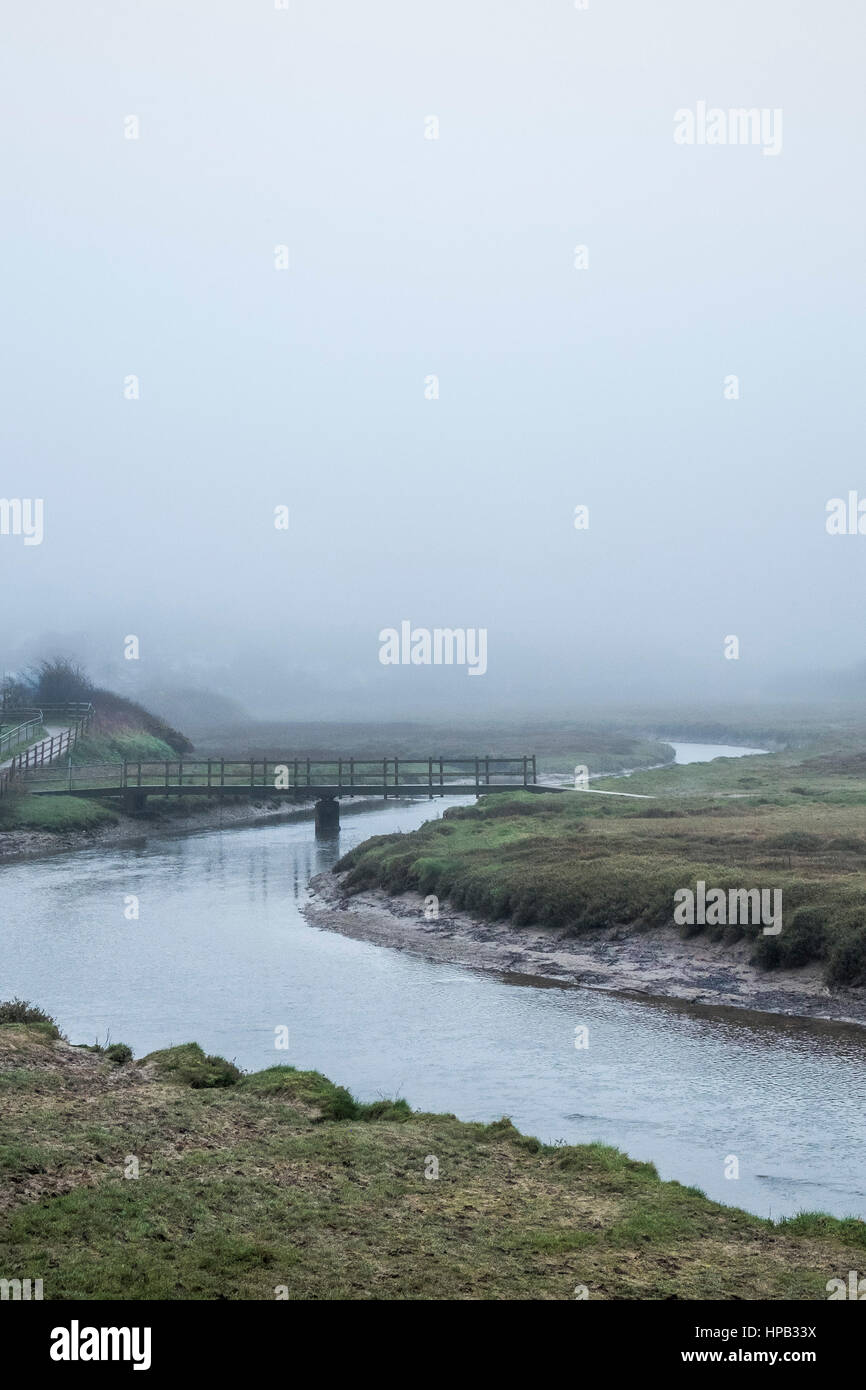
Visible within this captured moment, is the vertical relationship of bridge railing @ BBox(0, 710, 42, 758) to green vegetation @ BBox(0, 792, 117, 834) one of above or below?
above

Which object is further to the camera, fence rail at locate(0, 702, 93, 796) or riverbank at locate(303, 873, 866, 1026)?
fence rail at locate(0, 702, 93, 796)

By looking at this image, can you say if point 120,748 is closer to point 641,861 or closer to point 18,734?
point 18,734

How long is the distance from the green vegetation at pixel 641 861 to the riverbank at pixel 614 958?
1.82 feet

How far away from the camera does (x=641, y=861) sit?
39.9 meters

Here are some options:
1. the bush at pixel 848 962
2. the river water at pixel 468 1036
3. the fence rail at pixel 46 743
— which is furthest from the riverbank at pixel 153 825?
the bush at pixel 848 962

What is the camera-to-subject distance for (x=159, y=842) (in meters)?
65.2

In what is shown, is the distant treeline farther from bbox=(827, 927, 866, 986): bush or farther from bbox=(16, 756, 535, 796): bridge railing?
bbox=(827, 927, 866, 986): bush

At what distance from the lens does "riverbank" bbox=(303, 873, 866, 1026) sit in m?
28.2

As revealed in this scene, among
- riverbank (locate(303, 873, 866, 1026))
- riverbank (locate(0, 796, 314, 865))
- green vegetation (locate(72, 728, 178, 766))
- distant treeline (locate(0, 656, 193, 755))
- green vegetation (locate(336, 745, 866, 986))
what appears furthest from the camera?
distant treeline (locate(0, 656, 193, 755))

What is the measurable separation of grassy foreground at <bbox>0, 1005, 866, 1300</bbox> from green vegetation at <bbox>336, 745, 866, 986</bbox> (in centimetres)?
1521

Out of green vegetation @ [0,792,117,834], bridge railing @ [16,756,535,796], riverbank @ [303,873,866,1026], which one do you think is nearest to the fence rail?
bridge railing @ [16,756,535,796]

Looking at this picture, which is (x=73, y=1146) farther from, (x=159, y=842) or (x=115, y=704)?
(x=115, y=704)

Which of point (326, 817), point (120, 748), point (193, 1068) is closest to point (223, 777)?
point (326, 817)

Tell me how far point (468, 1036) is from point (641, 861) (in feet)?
52.5
